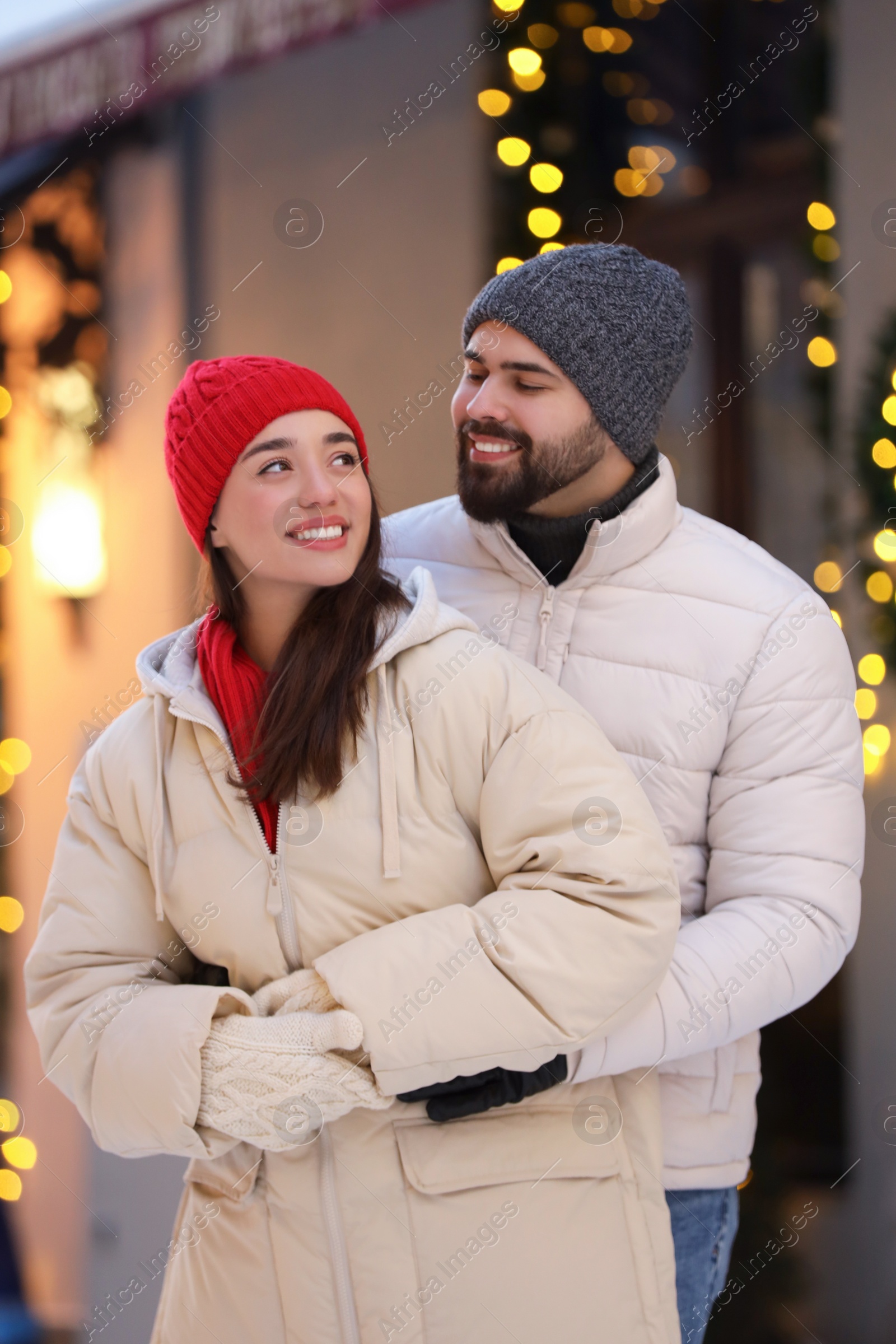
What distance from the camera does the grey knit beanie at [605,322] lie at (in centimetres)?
151

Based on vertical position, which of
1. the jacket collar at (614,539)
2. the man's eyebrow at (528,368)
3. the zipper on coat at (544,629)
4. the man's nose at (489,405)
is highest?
the man's eyebrow at (528,368)

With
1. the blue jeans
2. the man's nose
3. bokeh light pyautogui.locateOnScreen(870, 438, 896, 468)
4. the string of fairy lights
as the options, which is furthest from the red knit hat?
the string of fairy lights

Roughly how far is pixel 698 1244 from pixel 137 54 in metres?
2.99

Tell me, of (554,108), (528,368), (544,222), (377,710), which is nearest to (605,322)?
(528,368)

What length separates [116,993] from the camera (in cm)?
Answer: 120

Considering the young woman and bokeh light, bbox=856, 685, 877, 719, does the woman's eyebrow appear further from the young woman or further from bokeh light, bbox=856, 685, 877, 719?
bokeh light, bbox=856, 685, 877, 719

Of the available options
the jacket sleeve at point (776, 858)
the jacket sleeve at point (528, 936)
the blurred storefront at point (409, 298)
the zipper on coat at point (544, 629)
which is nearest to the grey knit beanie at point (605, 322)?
the zipper on coat at point (544, 629)

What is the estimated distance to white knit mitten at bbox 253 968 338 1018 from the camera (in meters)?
1.13

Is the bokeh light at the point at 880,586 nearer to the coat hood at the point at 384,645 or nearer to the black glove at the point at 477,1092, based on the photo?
the coat hood at the point at 384,645

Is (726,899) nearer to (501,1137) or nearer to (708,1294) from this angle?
(501,1137)

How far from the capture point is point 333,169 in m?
3.27

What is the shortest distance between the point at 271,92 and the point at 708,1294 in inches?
129

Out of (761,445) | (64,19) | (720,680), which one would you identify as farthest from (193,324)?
(720,680)

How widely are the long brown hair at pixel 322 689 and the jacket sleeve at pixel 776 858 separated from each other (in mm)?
455
